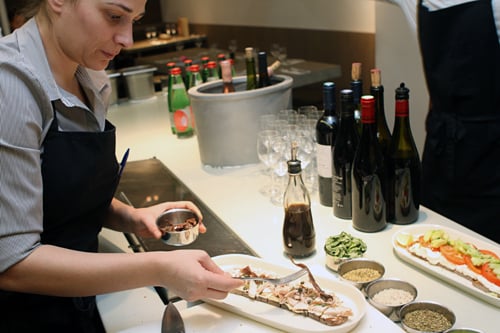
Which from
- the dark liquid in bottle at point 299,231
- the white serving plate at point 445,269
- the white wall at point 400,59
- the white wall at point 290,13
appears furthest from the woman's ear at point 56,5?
the white wall at point 290,13

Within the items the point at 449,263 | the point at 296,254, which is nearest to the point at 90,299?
the point at 296,254

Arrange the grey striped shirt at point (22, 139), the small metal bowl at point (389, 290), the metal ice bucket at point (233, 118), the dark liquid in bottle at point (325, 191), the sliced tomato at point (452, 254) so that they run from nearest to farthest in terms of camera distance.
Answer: the grey striped shirt at point (22, 139) → the small metal bowl at point (389, 290) → the sliced tomato at point (452, 254) → the dark liquid in bottle at point (325, 191) → the metal ice bucket at point (233, 118)

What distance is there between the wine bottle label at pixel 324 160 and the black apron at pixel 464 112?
0.68 m

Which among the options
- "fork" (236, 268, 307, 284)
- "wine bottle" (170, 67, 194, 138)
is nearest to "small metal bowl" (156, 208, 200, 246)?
"fork" (236, 268, 307, 284)

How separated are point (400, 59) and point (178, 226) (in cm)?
249

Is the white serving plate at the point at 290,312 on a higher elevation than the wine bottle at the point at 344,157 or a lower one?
lower

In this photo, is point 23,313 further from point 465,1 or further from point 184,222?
point 465,1

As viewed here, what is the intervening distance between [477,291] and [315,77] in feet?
7.89

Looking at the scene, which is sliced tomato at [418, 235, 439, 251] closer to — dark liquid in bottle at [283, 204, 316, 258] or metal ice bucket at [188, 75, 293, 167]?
dark liquid in bottle at [283, 204, 316, 258]

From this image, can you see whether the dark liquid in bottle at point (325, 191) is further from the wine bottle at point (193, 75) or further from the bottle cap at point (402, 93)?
the wine bottle at point (193, 75)

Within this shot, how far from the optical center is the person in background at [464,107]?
172cm

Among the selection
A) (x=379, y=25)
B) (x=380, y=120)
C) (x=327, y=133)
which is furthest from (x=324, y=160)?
(x=379, y=25)

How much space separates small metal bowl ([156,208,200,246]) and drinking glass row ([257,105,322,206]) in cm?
33

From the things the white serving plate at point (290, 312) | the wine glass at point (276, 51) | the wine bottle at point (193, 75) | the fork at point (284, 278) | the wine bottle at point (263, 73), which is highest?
the wine bottle at point (263, 73)
